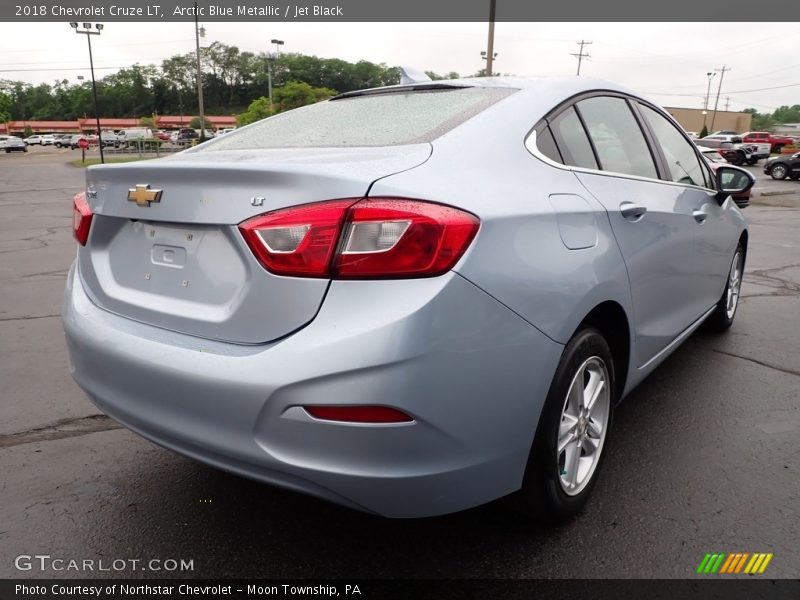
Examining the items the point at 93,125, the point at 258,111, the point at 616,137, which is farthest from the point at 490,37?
the point at 93,125

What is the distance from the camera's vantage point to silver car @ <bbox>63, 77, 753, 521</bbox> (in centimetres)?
165

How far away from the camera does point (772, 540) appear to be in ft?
7.39

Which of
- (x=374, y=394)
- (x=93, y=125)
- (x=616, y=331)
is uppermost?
(x=374, y=394)

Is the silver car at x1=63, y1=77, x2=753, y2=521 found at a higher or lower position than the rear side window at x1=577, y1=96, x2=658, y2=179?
lower

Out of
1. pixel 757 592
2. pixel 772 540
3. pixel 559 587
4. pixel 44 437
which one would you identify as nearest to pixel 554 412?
pixel 559 587

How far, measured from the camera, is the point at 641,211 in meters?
2.61

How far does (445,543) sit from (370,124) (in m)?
1.58

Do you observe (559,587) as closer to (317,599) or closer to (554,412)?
(554,412)

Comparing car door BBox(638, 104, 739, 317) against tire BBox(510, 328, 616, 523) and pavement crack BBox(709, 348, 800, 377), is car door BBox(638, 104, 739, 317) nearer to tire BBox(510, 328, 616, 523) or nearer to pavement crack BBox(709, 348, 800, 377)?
pavement crack BBox(709, 348, 800, 377)

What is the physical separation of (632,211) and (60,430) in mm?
2863

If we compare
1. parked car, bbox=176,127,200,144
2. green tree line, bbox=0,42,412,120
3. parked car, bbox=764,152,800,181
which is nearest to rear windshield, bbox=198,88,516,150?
parked car, bbox=764,152,800,181

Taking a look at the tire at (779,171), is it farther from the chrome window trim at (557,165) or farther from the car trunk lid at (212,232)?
the car trunk lid at (212,232)

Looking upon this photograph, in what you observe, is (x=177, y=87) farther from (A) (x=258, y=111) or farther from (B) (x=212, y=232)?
(B) (x=212, y=232)

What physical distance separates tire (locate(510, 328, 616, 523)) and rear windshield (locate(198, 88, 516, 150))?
91cm
